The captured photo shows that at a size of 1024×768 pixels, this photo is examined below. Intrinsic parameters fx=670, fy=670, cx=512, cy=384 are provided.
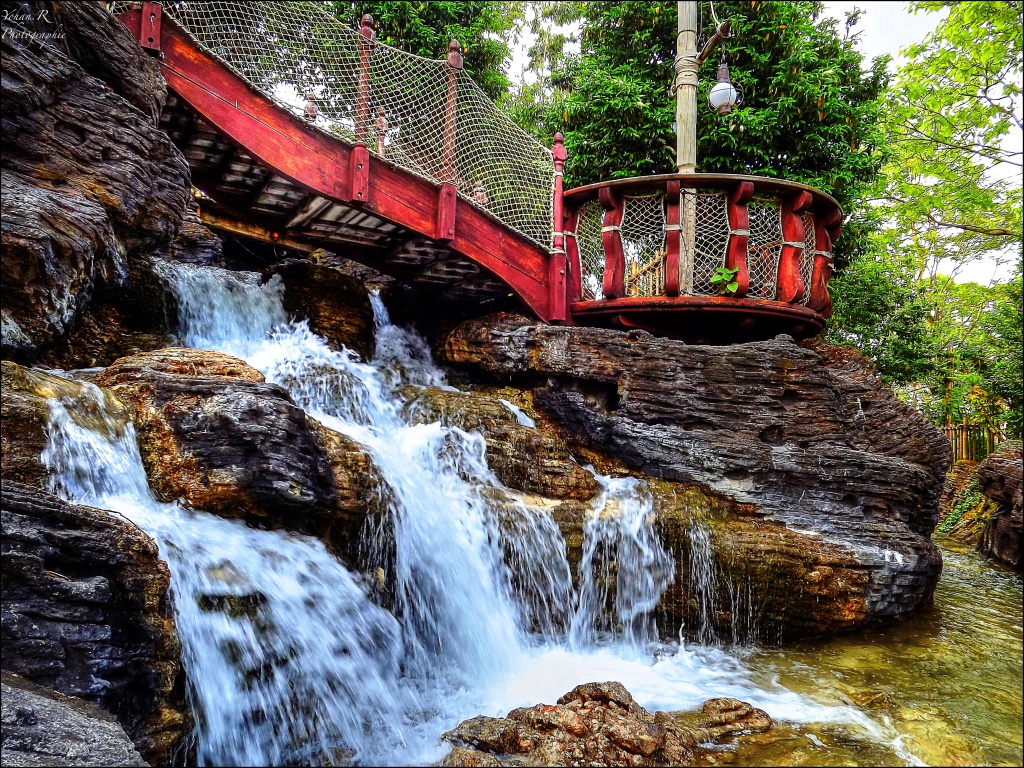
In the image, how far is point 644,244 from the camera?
8320 mm

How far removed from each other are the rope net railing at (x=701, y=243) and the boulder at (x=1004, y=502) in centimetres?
284

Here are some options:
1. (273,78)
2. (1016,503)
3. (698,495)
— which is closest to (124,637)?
(698,495)

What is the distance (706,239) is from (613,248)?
3.75 ft

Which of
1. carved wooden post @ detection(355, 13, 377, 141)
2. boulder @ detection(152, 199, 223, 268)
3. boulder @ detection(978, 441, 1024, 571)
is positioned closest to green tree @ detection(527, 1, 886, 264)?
carved wooden post @ detection(355, 13, 377, 141)

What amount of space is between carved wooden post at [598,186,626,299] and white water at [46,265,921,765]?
2881 mm

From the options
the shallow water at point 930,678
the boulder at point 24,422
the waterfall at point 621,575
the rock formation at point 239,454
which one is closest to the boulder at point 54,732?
the boulder at point 24,422

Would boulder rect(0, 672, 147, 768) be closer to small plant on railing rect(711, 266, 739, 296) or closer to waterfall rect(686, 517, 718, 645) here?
waterfall rect(686, 517, 718, 645)

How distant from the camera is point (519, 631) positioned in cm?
529

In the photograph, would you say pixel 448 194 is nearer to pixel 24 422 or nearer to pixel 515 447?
pixel 515 447

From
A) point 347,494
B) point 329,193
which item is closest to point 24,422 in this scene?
point 347,494

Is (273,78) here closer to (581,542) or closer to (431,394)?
(431,394)

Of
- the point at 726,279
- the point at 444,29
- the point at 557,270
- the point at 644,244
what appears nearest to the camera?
the point at 726,279

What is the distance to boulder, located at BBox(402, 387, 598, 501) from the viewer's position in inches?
243

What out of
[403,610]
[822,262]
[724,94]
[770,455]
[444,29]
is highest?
[444,29]
